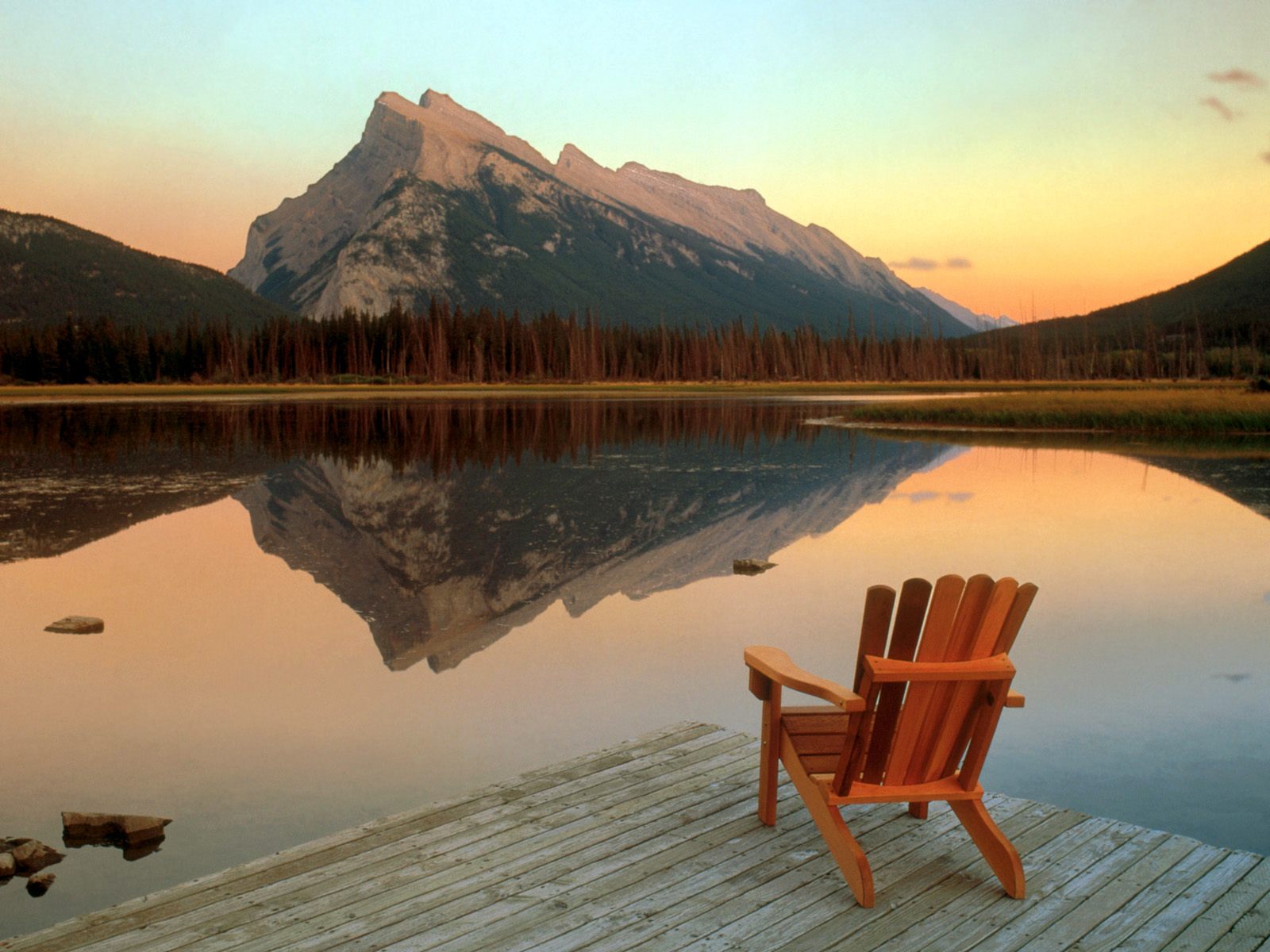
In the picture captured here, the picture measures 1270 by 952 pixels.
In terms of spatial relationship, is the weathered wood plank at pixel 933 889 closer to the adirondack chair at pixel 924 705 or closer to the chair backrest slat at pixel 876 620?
the adirondack chair at pixel 924 705

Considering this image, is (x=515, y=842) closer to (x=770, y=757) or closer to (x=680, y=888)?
(x=680, y=888)

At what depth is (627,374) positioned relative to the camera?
5837 inches

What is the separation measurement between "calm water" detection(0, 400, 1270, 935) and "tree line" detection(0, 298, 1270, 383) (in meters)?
113

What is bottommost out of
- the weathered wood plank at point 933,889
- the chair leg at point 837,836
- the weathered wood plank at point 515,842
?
the weathered wood plank at point 933,889

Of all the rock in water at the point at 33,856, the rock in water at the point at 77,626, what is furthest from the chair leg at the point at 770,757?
the rock in water at the point at 77,626

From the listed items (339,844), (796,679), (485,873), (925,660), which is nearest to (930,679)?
(925,660)

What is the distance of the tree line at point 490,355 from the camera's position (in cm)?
13475

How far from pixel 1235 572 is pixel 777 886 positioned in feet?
42.2

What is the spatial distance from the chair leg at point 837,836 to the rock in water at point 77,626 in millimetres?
9342

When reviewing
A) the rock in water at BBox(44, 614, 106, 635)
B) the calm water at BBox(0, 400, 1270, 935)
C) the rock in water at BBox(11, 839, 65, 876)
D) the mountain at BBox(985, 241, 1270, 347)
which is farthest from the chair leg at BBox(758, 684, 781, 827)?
the mountain at BBox(985, 241, 1270, 347)

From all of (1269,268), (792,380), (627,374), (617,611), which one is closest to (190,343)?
(627,374)

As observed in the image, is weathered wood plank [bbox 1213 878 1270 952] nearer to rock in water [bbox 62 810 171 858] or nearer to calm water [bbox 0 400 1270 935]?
calm water [bbox 0 400 1270 935]

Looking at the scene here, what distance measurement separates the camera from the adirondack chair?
4844 mm

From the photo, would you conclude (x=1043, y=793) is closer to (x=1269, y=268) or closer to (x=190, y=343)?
(x=190, y=343)
